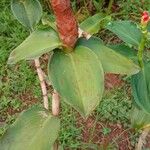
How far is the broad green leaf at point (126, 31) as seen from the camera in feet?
3.35

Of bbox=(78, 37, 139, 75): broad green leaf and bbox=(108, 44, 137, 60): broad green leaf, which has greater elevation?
bbox=(78, 37, 139, 75): broad green leaf

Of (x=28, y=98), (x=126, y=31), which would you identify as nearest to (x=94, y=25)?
(x=126, y=31)

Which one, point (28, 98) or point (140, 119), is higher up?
point (140, 119)

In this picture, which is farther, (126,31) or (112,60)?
(126,31)

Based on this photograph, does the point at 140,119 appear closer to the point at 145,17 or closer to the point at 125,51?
the point at 125,51

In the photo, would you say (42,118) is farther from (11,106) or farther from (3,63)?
(3,63)

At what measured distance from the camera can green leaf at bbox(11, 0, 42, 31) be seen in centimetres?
117

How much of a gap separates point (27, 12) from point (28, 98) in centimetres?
101

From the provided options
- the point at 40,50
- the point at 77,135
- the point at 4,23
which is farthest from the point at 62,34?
the point at 4,23

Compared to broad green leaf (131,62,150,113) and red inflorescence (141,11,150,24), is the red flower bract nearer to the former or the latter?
red inflorescence (141,11,150,24)

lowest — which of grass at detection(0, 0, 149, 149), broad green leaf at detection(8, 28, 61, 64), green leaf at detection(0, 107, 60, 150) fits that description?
grass at detection(0, 0, 149, 149)

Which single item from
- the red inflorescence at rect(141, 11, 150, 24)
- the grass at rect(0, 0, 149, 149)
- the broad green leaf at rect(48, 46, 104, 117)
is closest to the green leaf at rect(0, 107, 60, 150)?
the broad green leaf at rect(48, 46, 104, 117)

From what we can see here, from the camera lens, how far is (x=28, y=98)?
7.03ft

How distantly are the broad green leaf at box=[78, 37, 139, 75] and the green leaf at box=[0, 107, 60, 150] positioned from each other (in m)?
0.23
